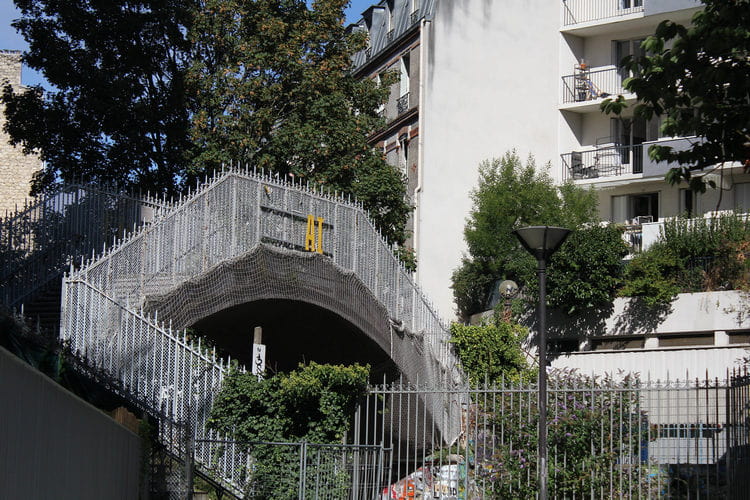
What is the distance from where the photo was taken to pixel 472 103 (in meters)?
36.0

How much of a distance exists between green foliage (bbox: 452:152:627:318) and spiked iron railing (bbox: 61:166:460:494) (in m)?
7.22

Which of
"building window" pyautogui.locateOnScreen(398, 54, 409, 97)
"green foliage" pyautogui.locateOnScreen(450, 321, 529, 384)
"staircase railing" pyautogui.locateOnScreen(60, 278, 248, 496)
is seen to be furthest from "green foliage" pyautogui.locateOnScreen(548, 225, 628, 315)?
"staircase railing" pyautogui.locateOnScreen(60, 278, 248, 496)

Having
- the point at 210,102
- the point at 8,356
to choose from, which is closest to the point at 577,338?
the point at 210,102

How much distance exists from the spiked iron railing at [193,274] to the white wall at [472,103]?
12.3m

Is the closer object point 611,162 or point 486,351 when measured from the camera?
point 486,351

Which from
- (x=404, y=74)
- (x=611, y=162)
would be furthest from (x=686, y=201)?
(x=404, y=74)

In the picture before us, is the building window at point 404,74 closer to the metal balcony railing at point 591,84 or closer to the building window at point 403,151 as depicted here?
the building window at point 403,151

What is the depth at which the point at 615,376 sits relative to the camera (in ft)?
93.5

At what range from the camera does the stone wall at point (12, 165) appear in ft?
156

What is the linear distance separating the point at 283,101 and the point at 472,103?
347 inches

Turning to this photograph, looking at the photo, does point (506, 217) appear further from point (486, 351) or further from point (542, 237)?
point (542, 237)

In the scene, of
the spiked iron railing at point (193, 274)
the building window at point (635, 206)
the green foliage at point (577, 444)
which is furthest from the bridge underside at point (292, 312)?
the building window at point (635, 206)

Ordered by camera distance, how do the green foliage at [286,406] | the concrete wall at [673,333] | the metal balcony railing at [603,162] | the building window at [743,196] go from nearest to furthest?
the green foliage at [286,406] → the concrete wall at [673,333] → the building window at [743,196] → the metal balcony railing at [603,162]

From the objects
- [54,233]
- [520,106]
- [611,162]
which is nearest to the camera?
[54,233]
